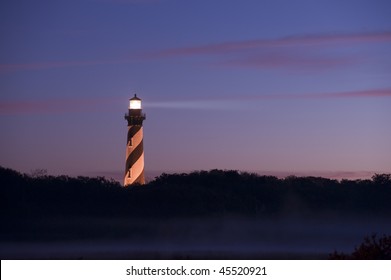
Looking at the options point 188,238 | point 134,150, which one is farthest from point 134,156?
point 188,238

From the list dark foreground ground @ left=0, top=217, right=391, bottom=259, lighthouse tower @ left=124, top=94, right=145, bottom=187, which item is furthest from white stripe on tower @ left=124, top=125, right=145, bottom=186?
dark foreground ground @ left=0, top=217, right=391, bottom=259

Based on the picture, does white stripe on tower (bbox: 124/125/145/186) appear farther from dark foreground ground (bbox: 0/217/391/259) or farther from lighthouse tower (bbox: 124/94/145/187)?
dark foreground ground (bbox: 0/217/391/259)

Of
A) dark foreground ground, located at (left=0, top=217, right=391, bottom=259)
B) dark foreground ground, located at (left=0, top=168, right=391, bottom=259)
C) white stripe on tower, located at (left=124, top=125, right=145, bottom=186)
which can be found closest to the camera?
dark foreground ground, located at (left=0, top=217, right=391, bottom=259)

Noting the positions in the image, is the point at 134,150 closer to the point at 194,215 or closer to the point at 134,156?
the point at 134,156

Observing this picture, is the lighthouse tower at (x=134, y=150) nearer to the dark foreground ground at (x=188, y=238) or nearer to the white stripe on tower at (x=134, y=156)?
the white stripe on tower at (x=134, y=156)

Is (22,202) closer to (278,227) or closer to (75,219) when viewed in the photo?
(75,219)
